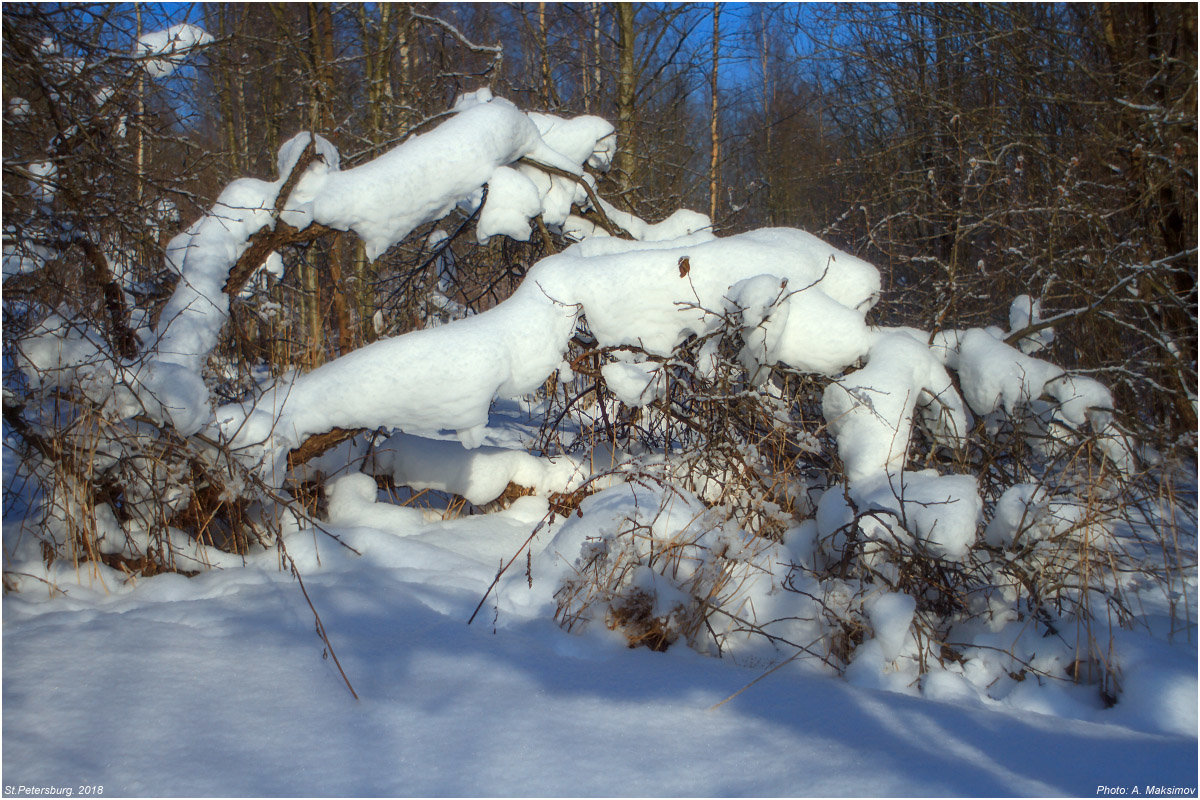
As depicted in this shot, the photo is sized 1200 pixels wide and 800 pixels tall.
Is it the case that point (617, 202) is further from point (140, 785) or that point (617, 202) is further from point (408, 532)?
point (140, 785)

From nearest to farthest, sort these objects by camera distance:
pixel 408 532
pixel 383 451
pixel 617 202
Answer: pixel 408 532
pixel 383 451
pixel 617 202

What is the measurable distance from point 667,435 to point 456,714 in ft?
6.46

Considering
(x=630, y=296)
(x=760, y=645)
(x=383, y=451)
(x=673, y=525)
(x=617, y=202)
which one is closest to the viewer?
(x=760, y=645)

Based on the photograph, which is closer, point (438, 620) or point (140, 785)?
point (140, 785)

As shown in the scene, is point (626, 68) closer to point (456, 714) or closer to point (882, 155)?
point (882, 155)

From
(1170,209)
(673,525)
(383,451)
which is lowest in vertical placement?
(673,525)

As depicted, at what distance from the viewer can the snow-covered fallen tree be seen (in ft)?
9.33

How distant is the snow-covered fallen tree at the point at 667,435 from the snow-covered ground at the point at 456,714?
242mm

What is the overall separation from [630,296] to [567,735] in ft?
6.32

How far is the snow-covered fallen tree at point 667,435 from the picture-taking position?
2844mm

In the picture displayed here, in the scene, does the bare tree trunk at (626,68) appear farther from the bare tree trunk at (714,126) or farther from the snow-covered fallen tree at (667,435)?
the snow-covered fallen tree at (667,435)

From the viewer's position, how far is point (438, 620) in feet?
8.79

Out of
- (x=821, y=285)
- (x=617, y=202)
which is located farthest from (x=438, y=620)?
(x=617, y=202)

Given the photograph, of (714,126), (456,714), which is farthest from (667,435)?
A: (714,126)
